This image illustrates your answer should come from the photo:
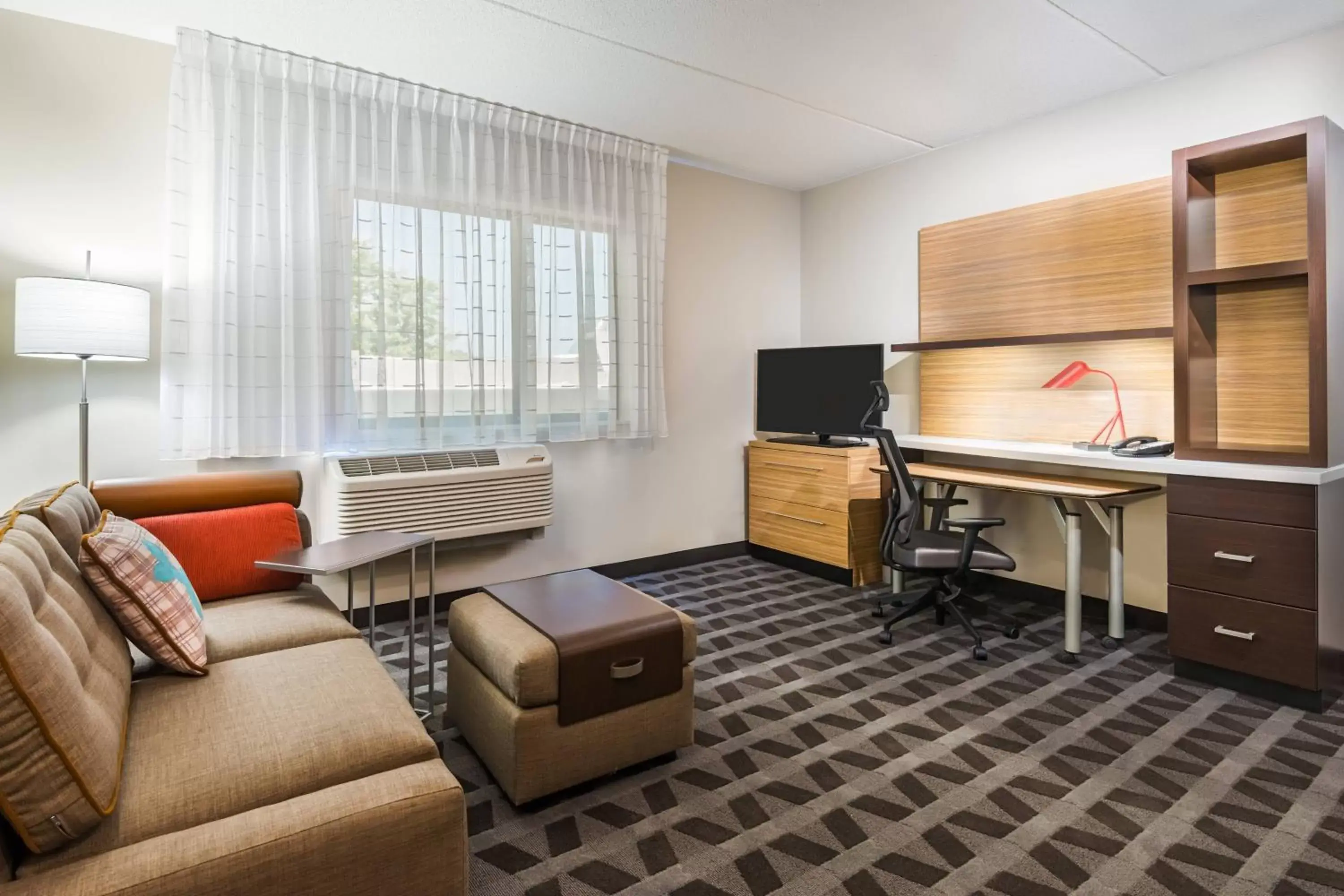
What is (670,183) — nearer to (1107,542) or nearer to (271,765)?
(1107,542)

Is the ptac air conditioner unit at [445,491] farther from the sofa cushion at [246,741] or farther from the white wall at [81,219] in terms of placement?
the sofa cushion at [246,741]

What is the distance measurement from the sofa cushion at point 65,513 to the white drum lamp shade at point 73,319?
639mm

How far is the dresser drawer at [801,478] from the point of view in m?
4.32

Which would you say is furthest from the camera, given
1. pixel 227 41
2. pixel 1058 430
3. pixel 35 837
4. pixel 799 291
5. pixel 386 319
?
pixel 799 291

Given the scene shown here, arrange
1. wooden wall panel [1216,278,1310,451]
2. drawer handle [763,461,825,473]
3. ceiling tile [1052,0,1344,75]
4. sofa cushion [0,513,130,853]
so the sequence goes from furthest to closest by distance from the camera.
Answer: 1. drawer handle [763,461,825,473]
2. wooden wall panel [1216,278,1310,451]
3. ceiling tile [1052,0,1344,75]
4. sofa cushion [0,513,130,853]

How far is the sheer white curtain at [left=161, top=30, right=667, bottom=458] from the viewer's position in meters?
3.10

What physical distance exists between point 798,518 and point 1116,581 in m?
1.83

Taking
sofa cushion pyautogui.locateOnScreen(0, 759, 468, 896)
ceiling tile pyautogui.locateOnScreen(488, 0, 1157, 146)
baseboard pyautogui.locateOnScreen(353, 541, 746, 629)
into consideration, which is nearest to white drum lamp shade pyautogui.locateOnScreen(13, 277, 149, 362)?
baseboard pyautogui.locateOnScreen(353, 541, 746, 629)

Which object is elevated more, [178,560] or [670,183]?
[670,183]

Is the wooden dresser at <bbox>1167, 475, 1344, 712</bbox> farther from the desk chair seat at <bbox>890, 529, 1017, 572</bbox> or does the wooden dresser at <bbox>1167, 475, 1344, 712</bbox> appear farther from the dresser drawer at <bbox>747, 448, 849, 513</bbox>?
the dresser drawer at <bbox>747, 448, 849, 513</bbox>

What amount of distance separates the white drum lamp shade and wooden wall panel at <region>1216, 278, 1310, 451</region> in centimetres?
450

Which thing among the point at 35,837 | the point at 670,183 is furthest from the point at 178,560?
the point at 670,183

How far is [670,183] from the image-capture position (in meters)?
4.68

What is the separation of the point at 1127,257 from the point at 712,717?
3.08 metres
